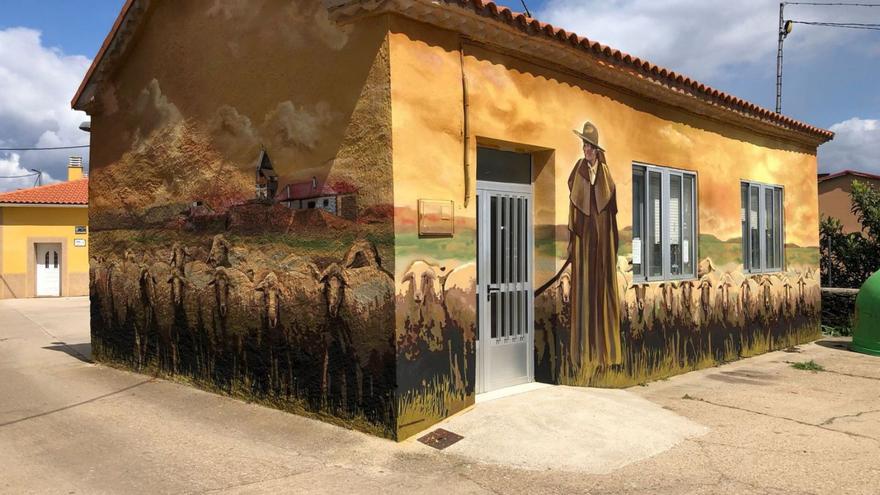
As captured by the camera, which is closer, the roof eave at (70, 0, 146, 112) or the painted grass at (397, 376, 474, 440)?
the painted grass at (397, 376, 474, 440)

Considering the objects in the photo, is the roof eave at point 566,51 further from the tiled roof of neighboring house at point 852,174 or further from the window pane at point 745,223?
the tiled roof of neighboring house at point 852,174

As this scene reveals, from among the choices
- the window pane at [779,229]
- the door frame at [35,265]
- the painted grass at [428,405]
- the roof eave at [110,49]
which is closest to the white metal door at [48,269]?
the door frame at [35,265]

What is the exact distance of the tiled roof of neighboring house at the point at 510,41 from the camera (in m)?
5.42

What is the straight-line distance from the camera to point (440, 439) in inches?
210

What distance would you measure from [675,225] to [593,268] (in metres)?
2.19

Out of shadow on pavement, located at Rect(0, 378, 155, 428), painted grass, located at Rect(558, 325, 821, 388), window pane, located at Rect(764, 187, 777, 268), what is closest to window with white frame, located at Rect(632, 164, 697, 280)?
painted grass, located at Rect(558, 325, 821, 388)

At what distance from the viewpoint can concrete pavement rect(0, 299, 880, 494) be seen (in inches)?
180

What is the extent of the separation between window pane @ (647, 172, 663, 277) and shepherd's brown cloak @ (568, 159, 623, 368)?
38.7 inches

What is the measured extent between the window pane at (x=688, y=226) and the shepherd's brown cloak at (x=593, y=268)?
6.03ft

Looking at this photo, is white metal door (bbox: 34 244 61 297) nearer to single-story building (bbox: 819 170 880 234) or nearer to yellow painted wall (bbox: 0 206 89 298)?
yellow painted wall (bbox: 0 206 89 298)

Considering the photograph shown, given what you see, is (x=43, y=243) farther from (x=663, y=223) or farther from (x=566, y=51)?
(x=566, y=51)

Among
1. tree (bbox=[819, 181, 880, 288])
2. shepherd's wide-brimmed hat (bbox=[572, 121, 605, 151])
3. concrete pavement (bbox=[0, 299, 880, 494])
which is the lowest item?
concrete pavement (bbox=[0, 299, 880, 494])

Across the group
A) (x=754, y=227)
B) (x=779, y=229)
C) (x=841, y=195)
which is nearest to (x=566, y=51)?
(x=754, y=227)

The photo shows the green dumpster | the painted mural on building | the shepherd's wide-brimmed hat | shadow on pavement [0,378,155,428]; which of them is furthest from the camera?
the green dumpster
